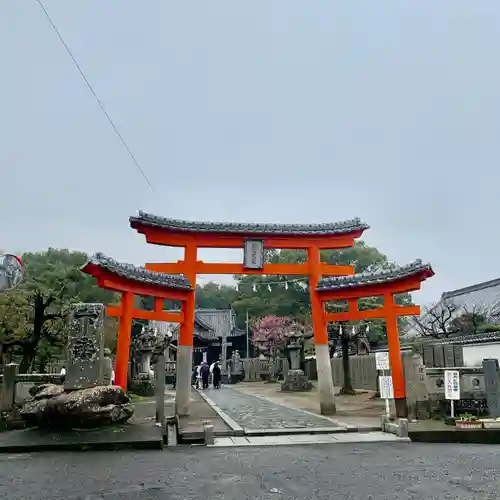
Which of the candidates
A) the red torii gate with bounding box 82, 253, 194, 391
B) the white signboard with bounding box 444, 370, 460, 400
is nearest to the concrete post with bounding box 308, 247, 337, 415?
the white signboard with bounding box 444, 370, 460, 400

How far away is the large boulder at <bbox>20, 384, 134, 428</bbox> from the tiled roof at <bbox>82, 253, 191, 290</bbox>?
11.3 feet

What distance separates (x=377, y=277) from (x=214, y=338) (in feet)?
133

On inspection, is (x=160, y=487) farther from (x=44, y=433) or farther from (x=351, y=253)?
(x=351, y=253)

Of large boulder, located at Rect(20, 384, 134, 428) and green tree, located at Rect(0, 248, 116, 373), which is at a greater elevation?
green tree, located at Rect(0, 248, 116, 373)

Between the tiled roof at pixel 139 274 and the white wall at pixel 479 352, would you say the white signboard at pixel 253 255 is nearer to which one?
the tiled roof at pixel 139 274

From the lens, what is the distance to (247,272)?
16828 mm

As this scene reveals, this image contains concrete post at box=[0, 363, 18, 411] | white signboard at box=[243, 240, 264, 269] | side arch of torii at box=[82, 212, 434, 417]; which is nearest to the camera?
concrete post at box=[0, 363, 18, 411]

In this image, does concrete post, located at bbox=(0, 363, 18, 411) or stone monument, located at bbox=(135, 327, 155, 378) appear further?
stone monument, located at bbox=(135, 327, 155, 378)

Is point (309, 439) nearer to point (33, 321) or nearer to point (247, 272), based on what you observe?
point (247, 272)

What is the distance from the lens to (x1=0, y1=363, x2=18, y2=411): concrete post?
42.9 feet

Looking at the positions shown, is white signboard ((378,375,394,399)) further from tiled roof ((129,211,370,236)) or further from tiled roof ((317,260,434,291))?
tiled roof ((129,211,370,236))

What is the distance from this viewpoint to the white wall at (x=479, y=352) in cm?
2131

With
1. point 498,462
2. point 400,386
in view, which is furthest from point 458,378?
point 498,462

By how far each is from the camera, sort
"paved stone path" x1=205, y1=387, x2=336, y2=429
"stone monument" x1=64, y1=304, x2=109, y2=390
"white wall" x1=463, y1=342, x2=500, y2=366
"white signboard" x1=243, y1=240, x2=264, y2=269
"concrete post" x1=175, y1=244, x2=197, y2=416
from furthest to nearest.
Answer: "white wall" x1=463, y1=342, x2=500, y2=366 → "white signboard" x1=243, y1=240, x2=264, y2=269 → "concrete post" x1=175, y1=244, x2=197, y2=416 → "paved stone path" x1=205, y1=387, x2=336, y2=429 → "stone monument" x1=64, y1=304, x2=109, y2=390
